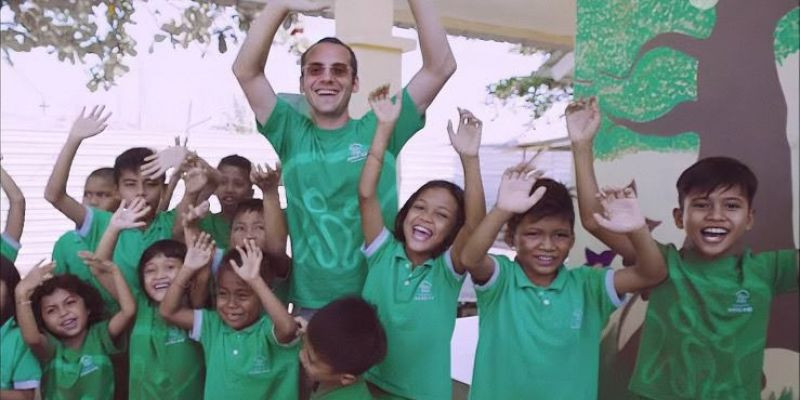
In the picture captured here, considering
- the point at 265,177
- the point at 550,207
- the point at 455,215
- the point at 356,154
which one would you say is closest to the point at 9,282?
the point at 265,177

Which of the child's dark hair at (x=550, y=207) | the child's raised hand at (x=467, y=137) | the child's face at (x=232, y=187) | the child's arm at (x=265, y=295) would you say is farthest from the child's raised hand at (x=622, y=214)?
the child's face at (x=232, y=187)

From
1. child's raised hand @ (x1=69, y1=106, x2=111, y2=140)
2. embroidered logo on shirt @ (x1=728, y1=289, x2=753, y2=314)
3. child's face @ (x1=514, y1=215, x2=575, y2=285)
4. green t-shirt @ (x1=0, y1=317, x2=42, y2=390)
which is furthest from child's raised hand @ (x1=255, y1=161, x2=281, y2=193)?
embroidered logo on shirt @ (x1=728, y1=289, x2=753, y2=314)

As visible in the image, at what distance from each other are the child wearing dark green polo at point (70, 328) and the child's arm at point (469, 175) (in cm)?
92

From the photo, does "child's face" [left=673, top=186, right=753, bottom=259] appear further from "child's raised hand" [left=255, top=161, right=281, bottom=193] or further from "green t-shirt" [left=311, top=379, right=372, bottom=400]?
"child's raised hand" [left=255, top=161, right=281, bottom=193]

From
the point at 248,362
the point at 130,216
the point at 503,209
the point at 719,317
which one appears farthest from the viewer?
the point at 130,216

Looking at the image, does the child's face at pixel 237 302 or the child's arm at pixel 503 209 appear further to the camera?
the child's face at pixel 237 302

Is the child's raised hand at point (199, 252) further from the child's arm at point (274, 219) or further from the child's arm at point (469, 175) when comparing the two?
the child's arm at point (469, 175)

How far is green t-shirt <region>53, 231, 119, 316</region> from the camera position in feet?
7.17

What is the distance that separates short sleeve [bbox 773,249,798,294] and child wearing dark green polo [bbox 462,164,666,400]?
26 centimetres

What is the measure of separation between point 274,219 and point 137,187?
0.44m

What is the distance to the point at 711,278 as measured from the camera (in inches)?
76.0

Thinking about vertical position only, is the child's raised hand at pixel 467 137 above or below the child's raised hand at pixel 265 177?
above

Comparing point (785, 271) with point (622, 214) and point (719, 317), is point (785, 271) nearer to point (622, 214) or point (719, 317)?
Answer: point (719, 317)

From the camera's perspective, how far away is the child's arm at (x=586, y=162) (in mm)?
1944
